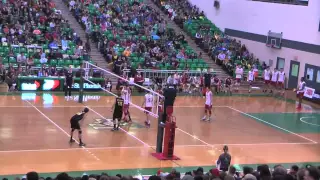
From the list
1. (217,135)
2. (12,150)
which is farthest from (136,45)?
(12,150)

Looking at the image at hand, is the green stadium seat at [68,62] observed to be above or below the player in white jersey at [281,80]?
above

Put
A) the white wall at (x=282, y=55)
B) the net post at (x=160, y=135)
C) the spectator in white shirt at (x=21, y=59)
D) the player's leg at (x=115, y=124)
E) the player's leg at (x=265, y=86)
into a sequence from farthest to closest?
the player's leg at (x=265, y=86)
the white wall at (x=282, y=55)
the spectator in white shirt at (x=21, y=59)
the player's leg at (x=115, y=124)
the net post at (x=160, y=135)

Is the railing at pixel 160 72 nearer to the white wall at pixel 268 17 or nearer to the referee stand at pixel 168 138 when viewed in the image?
the white wall at pixel 268 17

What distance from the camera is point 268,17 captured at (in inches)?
1566

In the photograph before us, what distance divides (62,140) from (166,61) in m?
17.0

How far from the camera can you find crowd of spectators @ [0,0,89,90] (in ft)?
105

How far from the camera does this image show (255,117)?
28.3 m

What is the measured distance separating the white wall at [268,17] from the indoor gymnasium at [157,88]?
0.10 meters

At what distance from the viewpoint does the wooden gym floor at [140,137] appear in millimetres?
18734

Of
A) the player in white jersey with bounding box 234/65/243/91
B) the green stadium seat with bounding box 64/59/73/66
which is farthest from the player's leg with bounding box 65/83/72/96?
the player in white jersey with bounding box 234/65/243/91

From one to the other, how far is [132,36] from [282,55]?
34.9ft

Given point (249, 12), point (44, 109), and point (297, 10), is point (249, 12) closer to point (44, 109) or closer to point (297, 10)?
point (297, 10)

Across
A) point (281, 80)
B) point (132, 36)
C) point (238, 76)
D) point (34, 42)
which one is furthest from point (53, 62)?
point (281, 80)

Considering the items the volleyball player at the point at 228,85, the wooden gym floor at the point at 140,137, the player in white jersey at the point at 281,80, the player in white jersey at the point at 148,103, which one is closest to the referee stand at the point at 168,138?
the wooden gym floor at the point at 140,137
